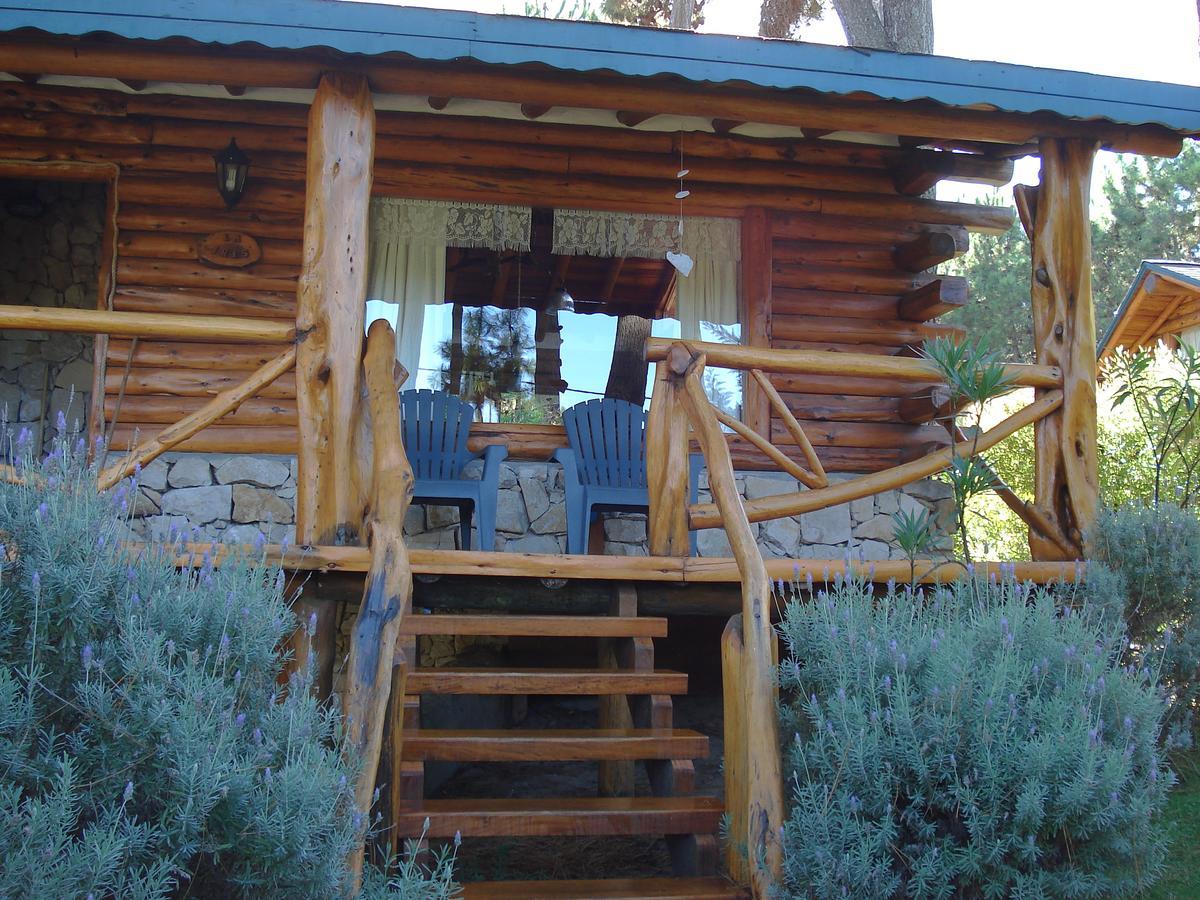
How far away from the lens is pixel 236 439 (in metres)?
6.18

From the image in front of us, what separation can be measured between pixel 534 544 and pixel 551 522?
0.16 meters

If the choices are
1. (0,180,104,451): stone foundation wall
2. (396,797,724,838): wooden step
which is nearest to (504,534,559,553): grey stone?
(396,797,724,838): wooden step

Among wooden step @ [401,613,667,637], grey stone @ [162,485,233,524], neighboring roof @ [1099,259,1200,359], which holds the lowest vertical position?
wooden step @ [401,613,667,637]

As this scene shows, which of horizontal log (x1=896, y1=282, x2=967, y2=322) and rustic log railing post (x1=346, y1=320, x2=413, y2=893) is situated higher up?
horizontal log (x1=896, y1=282, x2=967, y2=322)

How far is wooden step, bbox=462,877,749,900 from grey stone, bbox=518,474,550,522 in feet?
11.0

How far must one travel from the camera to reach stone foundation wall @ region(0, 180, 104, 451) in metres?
8.79

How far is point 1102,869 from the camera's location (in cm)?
273

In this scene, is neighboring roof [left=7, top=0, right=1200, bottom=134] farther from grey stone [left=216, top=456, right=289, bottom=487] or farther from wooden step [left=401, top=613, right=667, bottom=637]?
grey stone [left=216, top=456, right=289, bottom=487]

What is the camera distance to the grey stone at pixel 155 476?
610cm

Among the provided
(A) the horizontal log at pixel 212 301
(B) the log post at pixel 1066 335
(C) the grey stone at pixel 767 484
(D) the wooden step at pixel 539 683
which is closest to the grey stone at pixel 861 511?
(C) the grey stone at pixel 767 484

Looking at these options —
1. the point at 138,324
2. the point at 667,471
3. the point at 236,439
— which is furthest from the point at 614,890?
the point at 236,439

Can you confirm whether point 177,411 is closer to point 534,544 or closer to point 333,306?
point 534,544

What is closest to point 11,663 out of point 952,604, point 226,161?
point 952,604

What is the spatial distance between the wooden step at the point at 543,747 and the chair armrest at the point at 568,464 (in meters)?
2.15
